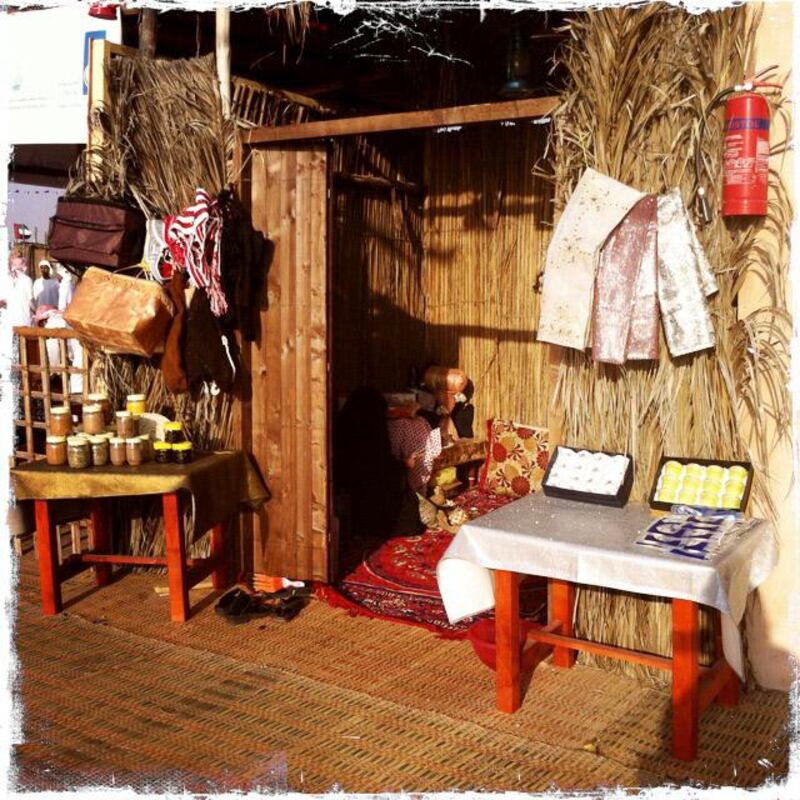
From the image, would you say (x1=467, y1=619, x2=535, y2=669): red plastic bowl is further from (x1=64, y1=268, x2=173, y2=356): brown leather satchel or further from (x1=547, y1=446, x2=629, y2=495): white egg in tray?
(x1=64, y1=268, x2=173, y2=356): brown leather satchel

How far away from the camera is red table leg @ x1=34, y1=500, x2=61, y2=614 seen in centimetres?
480

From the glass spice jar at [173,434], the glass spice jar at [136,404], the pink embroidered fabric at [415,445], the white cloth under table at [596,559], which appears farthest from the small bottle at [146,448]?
the pink embroidered fabric at [415,445]

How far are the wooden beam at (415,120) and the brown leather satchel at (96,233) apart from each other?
33.4 inches

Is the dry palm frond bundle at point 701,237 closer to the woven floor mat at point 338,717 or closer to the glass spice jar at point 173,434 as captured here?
the woven floor mat at point 338,717

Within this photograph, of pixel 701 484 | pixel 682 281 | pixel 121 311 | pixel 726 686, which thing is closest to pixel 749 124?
pixel 682 281

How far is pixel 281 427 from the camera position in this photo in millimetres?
5164

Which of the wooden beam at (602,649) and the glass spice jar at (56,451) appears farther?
the glass spice jar at (56,451)

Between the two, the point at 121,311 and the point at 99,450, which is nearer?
the point at 99,450

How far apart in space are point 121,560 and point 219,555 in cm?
54

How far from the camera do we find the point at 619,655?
3508 mm

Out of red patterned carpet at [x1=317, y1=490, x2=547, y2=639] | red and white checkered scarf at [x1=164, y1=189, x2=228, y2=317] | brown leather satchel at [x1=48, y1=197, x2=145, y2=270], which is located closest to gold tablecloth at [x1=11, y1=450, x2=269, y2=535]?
red patterned carpet at [x1=317, y1=490, x2=547, y2=639]

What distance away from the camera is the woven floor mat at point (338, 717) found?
3197mm

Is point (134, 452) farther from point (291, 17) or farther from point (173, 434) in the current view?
point (291, 17)

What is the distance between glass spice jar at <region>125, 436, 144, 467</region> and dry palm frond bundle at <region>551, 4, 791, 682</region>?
7.98 ft
